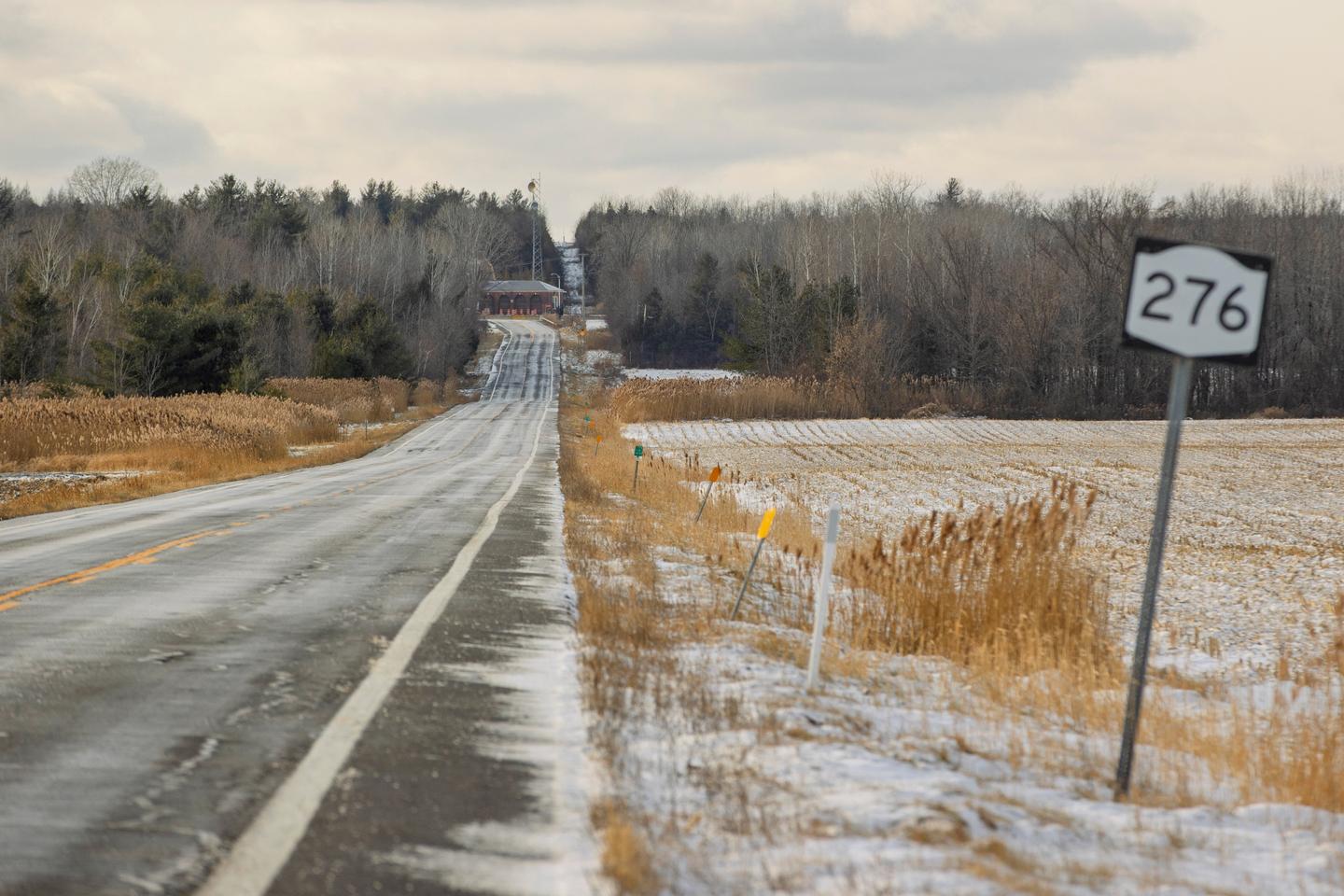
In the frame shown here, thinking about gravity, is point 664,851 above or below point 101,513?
above

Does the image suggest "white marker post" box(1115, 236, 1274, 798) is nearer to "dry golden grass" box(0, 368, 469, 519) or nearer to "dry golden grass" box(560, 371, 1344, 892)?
"dry golden grass" box(560, 371, 1344, 892)

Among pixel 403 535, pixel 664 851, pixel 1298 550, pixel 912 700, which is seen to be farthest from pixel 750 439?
pixel 664 851

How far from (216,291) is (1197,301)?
242 feet

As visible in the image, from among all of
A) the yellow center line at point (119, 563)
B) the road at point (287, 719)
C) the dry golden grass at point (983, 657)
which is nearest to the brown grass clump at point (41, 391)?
the yellow center line at point (119, 563)

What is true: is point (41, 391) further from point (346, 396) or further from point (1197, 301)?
point (1197, 301)

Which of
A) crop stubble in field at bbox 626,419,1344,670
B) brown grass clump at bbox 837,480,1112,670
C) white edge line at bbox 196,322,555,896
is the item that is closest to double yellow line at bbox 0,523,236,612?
white edge line at bbox 196,322,555,896

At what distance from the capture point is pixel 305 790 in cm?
527

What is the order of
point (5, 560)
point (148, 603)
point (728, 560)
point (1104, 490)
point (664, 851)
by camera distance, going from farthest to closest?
point (1104, 490) < point (728, 560) < point (5, 560) < point (148, 603) < point (664, 851)

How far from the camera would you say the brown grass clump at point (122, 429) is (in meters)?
32.8

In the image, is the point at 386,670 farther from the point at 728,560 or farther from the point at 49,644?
the point at 728,560

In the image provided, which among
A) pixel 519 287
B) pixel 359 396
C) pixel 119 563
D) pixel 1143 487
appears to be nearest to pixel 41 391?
pixel 359 396

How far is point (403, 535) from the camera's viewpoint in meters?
15.7

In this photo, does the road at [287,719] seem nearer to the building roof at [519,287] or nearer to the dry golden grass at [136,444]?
the dry golden grass at [136,444]

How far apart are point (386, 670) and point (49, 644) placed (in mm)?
2530
